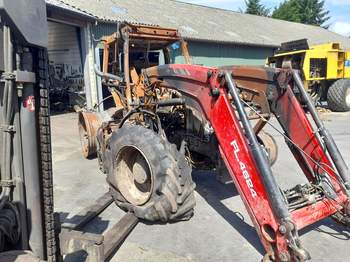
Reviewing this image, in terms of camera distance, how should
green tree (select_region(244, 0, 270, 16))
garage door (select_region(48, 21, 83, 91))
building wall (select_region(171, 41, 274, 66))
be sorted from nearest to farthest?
garage door (select_region(48, 21, 83, 91)) → building wall (select_region(171, 41, 274, 66)) → green tree (select_region(244, 0, 270, 16))

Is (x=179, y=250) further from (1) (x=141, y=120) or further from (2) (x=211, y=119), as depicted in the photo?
(1) (x=141, y=120)

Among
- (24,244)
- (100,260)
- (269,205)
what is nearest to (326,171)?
(269,205)

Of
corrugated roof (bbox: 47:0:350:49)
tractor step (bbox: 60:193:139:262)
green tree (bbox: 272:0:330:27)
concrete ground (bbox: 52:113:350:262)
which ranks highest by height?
green tree (bbox: 272:0:330:27)

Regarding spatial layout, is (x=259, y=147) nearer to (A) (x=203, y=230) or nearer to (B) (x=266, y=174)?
(B) (x=266, y=174)

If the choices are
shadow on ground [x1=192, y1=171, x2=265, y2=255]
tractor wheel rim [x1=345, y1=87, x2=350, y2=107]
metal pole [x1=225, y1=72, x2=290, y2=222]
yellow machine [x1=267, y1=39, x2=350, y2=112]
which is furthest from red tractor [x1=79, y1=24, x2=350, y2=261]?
tractor wheel rim [x1=345, y1=87, x2=350, y2=107]

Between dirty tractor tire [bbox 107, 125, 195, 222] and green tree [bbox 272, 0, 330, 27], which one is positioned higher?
green tree [bbox 272, 0, 330, 27]

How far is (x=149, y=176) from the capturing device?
471 centimetres

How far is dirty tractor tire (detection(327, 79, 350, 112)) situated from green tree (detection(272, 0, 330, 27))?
48052 mm

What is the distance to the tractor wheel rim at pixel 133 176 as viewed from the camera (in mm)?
4746

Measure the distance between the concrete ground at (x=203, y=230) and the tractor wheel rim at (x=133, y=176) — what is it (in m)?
0.28

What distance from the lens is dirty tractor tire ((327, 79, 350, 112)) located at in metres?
15.1

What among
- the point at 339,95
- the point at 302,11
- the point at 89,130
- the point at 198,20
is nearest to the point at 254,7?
the point at 302,11

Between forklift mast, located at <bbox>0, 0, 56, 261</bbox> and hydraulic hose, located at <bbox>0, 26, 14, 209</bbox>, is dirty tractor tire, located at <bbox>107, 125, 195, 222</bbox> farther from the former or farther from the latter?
hydraulic hose, located at <bbox>0, 26, 14, 209</bbox>

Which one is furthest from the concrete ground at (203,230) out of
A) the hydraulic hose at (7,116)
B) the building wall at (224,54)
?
the building wall at (224,54)
